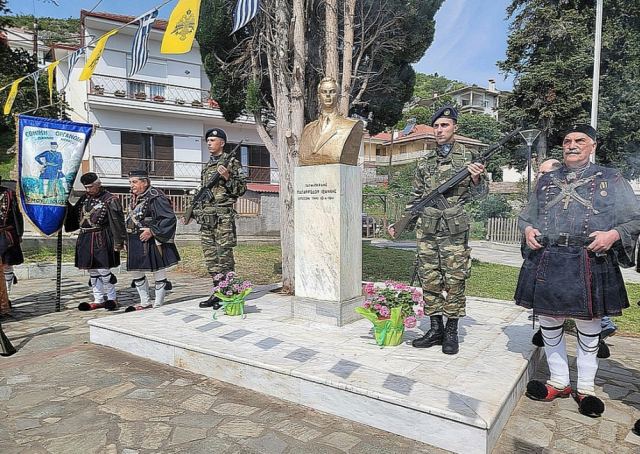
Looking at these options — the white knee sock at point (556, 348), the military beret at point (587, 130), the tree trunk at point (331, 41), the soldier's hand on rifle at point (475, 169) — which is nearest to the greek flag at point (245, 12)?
the tree trunk at point (331, 41)

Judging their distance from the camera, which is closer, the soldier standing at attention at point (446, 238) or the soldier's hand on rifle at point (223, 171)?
the soldier standing at attention at point (446, 238)

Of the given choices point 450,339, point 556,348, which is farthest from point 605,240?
point 450,339

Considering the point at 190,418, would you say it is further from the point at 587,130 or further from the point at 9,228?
the point at 9,228

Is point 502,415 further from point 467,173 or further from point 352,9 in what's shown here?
point 352,9

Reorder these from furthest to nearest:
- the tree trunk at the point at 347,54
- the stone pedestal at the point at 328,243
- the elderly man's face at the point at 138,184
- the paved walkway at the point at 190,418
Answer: the tree trunk at the point at 347,54 < the elderly man's face at the point at 138,184 < the stone pedestal at the point at 328,243 < the paved walkway at the point at 190,418

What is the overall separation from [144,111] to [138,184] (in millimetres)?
15220

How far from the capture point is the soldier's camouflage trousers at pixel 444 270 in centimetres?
414

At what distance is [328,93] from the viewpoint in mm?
4992

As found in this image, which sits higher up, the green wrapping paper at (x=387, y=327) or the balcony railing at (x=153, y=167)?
the balcony railing at (x=153, y=167)

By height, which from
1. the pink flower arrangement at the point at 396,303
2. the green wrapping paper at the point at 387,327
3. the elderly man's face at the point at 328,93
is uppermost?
the elderly man's face at the point at 328,93

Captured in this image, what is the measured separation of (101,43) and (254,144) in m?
15.7

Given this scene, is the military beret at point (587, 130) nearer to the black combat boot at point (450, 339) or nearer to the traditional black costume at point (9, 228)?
the black combat boot at point (450, 339)

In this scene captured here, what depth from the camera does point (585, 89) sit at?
1956 centimetres

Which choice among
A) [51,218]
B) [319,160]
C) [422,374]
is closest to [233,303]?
[319,160]
